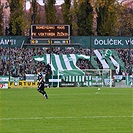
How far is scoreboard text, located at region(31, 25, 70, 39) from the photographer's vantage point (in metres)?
68.1

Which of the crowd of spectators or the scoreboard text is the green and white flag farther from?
the scoreboard text

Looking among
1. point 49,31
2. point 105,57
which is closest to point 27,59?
point 49,31

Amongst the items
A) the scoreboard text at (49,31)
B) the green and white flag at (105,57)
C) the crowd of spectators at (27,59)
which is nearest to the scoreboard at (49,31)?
the scoreboard text at (49,31)

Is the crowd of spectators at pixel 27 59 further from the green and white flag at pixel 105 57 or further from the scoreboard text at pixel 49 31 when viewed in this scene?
the scoreboard text at pixel 49 31

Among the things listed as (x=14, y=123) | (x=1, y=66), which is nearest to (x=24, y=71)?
(x=1, y=66)

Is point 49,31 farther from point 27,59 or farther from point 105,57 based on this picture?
point 105,57

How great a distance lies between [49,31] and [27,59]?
16.5 feet

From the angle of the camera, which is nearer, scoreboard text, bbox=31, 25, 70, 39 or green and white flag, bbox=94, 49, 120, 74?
scoreboard text, bbox=31, 25, 70, 39

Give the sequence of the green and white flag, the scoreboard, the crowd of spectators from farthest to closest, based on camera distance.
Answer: the green and white flag
the scoreboard
the crowd of spectators

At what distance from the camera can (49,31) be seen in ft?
224

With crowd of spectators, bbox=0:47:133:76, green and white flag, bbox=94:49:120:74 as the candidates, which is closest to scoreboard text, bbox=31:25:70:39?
crowd of spectators, bbox=0:47:133:76

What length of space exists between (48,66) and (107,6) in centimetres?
1830

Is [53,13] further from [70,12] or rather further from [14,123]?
[14,123]

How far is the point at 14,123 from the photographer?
18.4 m
